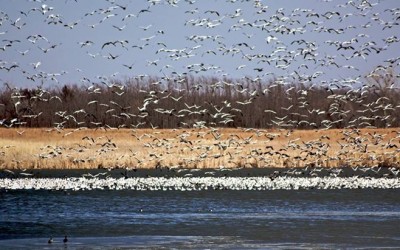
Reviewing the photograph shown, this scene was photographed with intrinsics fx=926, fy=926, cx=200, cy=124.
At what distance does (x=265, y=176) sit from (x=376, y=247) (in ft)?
77.7

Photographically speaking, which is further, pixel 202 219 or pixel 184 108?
pixel 184 108

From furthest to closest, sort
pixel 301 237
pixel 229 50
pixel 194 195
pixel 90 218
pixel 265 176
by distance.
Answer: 1. pixel 265 176
2. pixel 194 195
3. pixel 229 50
4. pixel 90 218
5. pixel 301 237

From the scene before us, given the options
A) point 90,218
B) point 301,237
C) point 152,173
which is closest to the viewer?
point 301,237

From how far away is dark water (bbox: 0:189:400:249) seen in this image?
23031 mm

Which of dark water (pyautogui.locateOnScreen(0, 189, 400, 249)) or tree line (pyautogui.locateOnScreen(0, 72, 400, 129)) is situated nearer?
dark water (pyautogui.locateOnScreen(0, 189, 400, 249))

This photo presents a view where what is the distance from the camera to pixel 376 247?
21469mm

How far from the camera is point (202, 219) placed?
2812cm

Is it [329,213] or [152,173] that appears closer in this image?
[329,213]

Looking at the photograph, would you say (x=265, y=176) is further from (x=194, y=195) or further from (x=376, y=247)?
(x=376, y=247)

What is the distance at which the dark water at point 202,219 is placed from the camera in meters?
23.0

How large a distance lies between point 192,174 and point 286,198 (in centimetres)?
1317

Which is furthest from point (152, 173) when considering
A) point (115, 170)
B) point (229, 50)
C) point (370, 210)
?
point (370, 210)

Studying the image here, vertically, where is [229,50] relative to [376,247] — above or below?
above

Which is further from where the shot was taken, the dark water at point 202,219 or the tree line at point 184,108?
the tree line at point 184,108
